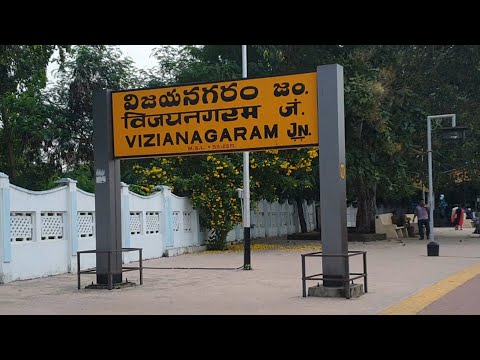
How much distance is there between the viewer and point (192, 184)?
870 inches

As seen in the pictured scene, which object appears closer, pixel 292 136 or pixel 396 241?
pixel 292 136

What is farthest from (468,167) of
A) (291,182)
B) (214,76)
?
(214,76)

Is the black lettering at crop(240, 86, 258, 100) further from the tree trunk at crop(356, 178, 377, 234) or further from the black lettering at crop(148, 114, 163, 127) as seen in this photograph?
the tree trunk at crop(356, 178, 377, 234)

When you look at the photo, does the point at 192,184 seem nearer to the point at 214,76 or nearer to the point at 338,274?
the point at 214,76

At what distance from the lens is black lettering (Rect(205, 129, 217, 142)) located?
12.2 meters

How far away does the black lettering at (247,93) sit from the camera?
11891mm

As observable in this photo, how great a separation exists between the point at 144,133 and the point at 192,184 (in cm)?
926

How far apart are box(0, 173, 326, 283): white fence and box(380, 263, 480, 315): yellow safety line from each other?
27.6 ft

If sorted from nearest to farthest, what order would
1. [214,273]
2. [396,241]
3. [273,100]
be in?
1. [273,100]
2. [214,273]
3. [396,241]

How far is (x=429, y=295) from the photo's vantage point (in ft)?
36.1

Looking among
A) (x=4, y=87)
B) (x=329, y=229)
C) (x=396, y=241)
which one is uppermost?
(x=4, y=87)

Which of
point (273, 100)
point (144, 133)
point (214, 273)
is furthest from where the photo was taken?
point (214, 273)

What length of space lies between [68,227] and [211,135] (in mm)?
5464

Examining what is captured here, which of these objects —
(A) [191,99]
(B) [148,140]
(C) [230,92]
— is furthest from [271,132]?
(B) [148,140]
